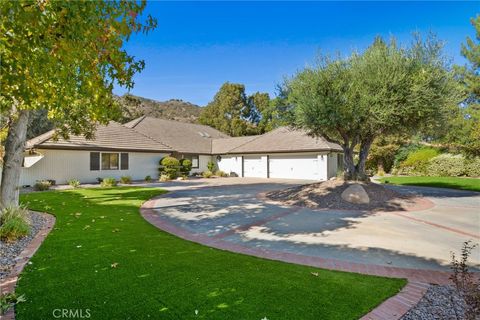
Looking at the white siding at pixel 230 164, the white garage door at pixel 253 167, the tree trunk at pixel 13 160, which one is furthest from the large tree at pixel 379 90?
the white siding at pixel 230 164

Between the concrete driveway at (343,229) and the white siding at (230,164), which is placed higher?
the white siding at (230,164)

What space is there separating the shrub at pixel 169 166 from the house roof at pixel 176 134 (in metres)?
3.05

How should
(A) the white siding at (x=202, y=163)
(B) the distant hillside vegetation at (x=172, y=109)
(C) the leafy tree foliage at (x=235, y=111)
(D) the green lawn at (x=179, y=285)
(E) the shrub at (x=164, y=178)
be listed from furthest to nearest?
(B) the distant hillside vegetation at (x=172, y=109) → (C) the leafy tree foliage at (x=235, y=111) → (A) the white siding at (x=202, y=163) → (E) the shrub at (x=164, y=178) → (D) the green lawn at (x=179, y=285)

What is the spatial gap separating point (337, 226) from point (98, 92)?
7631 mm

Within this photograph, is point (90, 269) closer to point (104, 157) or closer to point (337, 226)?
point (337, 226)

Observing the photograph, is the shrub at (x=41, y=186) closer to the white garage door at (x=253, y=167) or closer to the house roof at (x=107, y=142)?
the house roof at (x=107, y=142)

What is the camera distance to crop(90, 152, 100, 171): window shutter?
22.0 metres

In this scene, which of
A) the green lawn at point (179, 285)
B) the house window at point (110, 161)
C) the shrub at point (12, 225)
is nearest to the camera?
the green lawn at point (179, 285)

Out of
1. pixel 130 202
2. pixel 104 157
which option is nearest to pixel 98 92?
pixel 130 202

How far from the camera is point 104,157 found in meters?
22.9

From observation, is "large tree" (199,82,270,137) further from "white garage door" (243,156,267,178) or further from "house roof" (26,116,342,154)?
"white garage door" (243,156,267,178)

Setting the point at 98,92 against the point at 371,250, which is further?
the point at 371,250

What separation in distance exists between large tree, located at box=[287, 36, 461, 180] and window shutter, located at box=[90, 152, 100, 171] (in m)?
17.3

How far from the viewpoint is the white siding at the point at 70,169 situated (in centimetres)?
1914
